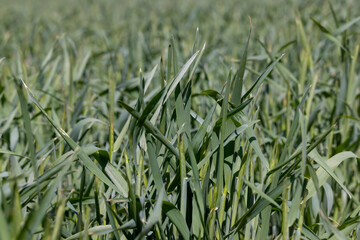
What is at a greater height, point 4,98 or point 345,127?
point 4,98

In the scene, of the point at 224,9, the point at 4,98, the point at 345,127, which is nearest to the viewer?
the point at 345,127

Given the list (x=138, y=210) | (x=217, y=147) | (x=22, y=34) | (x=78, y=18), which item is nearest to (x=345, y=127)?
(x=217, y=147)

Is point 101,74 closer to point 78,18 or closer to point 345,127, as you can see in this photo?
point 345,127

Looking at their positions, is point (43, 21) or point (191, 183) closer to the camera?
point (191, 183)

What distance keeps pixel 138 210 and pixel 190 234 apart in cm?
13

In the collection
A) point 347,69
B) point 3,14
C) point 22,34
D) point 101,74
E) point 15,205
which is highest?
point 3,14

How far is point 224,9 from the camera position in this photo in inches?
191

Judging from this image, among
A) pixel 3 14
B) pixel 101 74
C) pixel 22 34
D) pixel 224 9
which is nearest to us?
pixel 101 74

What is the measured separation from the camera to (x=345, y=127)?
156 centimetres

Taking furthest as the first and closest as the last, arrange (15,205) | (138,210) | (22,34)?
1. (22,34)
2. (138,210)
3. (15,205)

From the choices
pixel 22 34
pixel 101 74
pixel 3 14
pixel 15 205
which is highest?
pixel 3 14

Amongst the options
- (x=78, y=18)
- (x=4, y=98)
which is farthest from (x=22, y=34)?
(x=4, y=98)

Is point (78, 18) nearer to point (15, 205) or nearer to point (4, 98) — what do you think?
point (4, 98)

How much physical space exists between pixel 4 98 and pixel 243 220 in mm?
1169
